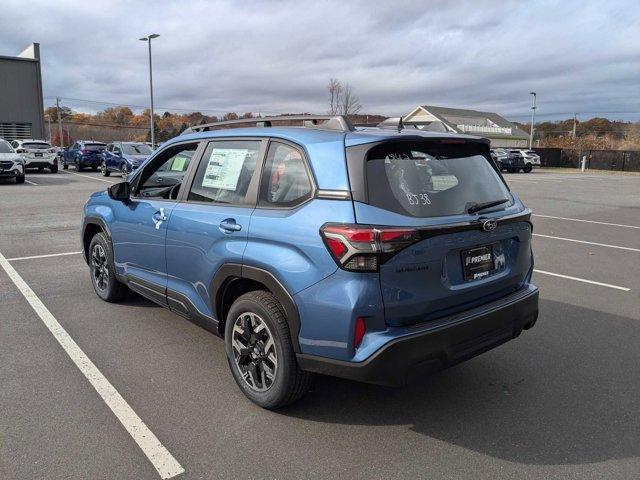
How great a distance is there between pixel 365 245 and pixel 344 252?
12 centimetres

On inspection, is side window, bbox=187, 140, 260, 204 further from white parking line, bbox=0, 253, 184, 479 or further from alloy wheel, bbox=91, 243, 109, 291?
alloy wheel, bbox=91, 243, 109, 291

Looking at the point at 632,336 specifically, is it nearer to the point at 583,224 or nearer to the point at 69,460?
the point at 69,460

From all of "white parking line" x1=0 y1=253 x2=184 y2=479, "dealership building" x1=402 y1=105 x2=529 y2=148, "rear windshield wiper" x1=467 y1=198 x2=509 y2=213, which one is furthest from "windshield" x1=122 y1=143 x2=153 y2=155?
"dealership building" x1=402 y1=105 x2=529 y2=148

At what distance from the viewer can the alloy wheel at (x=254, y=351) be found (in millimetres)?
3352

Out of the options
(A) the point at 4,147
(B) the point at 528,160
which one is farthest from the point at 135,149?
(B) the point at 528,160

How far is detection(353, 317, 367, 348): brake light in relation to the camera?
2838mm

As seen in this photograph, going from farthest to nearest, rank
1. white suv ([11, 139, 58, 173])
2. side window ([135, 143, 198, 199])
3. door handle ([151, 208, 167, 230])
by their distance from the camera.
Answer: white suv ([11, 139, 58, 173]) < side window ([135, 143, 198, 199]) < door handle ([151, 208, 167, 230])

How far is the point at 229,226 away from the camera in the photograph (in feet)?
11.6

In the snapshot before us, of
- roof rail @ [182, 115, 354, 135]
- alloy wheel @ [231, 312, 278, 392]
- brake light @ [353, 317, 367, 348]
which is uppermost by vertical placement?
roof rail @ [182, 115, 354, 135]

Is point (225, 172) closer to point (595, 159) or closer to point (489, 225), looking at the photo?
point (489, 225)

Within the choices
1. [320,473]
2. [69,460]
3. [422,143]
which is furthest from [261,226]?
[69,460]

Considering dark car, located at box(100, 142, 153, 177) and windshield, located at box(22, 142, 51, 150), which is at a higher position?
windshield, located at box(22, 142, 51, 150)

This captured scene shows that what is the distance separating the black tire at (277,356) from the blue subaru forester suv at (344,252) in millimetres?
11

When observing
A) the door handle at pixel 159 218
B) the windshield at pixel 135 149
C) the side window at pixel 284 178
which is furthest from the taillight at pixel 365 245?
the windshield at pixel 135 149
